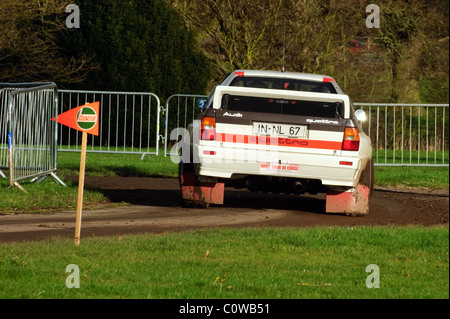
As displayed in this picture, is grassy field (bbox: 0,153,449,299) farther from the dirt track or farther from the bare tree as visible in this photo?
the bare tree

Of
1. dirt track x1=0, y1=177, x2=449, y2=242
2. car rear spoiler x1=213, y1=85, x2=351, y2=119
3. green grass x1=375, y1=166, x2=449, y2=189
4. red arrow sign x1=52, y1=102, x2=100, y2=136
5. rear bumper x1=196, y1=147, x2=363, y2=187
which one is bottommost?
green grass x1=375, y1=166, x2=449, y2=189

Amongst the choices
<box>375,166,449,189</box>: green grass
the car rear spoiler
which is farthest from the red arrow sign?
<box>375,166,449,189</box>: green grass

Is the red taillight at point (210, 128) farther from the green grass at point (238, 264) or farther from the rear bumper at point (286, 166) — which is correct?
the green grass at point (238, 264)

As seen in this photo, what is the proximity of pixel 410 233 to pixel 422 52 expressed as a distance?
74.2 feet

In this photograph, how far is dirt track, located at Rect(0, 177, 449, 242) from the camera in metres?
11.0

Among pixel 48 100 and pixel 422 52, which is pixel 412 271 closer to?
pixel 48 100

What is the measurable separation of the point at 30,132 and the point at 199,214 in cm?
367

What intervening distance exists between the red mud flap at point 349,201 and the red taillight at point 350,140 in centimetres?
84

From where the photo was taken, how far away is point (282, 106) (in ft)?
40.3

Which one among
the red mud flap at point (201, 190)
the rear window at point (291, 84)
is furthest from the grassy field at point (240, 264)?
the rear window at point (291, 84)

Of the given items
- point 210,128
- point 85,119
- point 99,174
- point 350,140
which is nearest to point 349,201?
point 350,140

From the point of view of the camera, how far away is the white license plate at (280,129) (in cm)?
1199

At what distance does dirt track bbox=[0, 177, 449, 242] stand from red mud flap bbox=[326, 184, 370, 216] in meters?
0.12

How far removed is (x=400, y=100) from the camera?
33000mm
